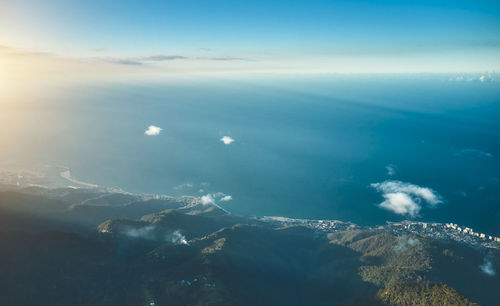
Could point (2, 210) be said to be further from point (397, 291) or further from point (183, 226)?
point (397, 291)

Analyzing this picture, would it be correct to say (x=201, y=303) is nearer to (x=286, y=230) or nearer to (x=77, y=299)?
(x=77, y=299)

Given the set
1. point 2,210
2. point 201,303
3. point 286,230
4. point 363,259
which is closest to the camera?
point 201,303

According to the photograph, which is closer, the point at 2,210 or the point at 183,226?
the point at 2,210

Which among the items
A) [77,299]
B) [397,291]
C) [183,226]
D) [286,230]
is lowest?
[286,230]

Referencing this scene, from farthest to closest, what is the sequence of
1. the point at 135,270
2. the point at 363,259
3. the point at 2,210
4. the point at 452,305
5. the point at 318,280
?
the point at 363,259
the point at 318,280
the point at 2,210
the point at 135,270
the point at 452,305

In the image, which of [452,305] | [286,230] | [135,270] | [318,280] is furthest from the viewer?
[286,230]

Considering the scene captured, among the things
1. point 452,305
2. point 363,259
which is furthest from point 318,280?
point 452,305

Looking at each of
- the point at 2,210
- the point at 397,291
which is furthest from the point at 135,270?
the point at 397,291

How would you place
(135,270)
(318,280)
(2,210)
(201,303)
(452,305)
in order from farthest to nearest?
(318,280) < (2,210) < (135,270) < (201,303) < (452,305)

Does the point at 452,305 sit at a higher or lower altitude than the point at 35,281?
higher
